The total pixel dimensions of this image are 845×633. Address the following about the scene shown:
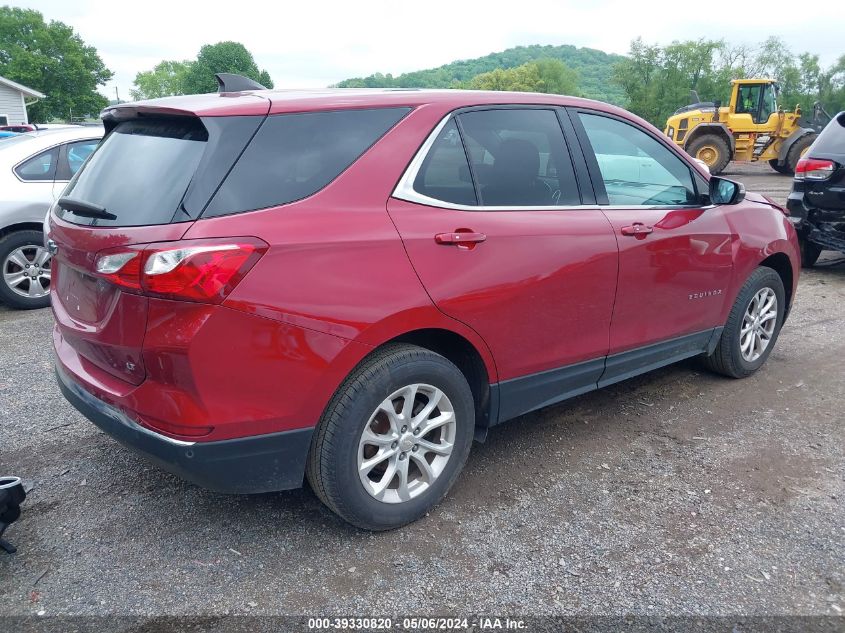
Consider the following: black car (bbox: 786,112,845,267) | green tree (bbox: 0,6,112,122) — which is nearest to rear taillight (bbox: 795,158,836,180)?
black car (bbox: 786,112,845,267)

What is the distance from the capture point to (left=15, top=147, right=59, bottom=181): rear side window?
6.25 metres

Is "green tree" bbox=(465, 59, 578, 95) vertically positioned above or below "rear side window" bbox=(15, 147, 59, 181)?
below

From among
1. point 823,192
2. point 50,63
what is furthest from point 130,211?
point 50,63

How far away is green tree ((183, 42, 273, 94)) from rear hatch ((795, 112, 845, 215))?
88.9m

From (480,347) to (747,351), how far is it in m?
2.50

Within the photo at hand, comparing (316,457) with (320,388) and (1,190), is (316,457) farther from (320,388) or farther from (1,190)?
(1,190)

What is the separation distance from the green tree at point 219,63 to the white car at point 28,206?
8781 cm

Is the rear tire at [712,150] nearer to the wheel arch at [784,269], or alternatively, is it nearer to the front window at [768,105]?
the front window at [768,105]

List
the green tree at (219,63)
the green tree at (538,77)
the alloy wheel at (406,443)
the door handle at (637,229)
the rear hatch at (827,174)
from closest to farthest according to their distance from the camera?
the alloy wheel at (406,443) < the door handle at (637,229) < the rear hatch at (827,174) < the green tree at (538,77) < the green tree at (219,63)

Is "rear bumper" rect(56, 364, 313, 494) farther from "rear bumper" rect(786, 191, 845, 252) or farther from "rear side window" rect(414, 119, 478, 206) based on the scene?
"rear bumper" rect(786, 191, 845, 252)

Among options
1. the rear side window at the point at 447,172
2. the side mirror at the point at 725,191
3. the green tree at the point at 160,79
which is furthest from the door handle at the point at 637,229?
the green tree at the point at 160,79

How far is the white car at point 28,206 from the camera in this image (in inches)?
239

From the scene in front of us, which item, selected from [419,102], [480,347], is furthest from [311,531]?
[419,102]

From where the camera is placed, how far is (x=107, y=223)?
2.44 meters
